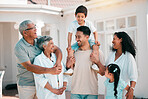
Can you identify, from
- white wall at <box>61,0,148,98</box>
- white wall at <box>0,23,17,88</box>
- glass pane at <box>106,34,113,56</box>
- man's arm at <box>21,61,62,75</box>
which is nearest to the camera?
man's arm at <box>21,61,62,75</box>

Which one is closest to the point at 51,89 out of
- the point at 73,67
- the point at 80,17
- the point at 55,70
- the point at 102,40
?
the point at 55,70

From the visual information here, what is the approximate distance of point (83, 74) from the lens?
11.0 feet

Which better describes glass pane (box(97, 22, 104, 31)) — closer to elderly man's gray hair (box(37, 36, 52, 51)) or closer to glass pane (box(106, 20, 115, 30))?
glass pane (box(106, 20, 115, 30))

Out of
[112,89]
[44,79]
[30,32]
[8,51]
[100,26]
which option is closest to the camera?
[44,79]

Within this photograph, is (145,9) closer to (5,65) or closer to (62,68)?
(62,68)

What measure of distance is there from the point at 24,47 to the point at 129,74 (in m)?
1.45

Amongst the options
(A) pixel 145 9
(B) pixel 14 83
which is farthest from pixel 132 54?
(B) pixel 14 83

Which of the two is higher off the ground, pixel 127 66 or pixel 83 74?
pixel 127 66

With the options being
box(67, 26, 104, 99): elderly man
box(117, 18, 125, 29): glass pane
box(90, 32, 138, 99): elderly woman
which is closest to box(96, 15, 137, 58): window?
box(117, 18, 125, 29): glass pane

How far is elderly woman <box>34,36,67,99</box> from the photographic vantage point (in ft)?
9.96

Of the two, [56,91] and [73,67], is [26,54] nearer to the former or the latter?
[56,91]

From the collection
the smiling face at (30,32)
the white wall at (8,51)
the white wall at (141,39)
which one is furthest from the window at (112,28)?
the white wall at (8,51)

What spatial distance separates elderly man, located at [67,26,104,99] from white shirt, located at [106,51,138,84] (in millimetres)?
286

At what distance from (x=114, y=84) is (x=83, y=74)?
17.9 inches
